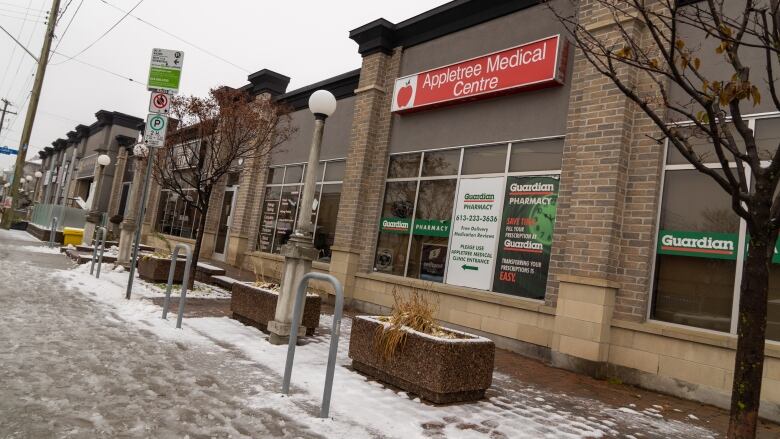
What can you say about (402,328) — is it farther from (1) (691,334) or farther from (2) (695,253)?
(2) (695,253)

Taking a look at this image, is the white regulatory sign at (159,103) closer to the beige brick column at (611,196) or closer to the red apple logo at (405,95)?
the red apple logo at (405,95)

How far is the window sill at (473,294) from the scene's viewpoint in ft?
25.4

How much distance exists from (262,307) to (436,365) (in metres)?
3.48

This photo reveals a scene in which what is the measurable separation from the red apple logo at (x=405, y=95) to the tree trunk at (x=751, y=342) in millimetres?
8435

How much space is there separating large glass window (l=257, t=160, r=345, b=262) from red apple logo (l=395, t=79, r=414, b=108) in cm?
275

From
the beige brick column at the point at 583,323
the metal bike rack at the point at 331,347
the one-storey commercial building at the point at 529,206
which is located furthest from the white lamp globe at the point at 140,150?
the beige brick column at the point at 583,323

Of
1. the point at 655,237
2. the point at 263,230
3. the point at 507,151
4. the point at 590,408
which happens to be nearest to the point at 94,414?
the point at 590,408

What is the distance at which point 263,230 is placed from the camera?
16.0m

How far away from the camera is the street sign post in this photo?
833 centimetres

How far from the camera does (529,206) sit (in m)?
8.40

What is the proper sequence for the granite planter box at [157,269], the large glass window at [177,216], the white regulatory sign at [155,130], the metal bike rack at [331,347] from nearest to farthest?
1. the metal bike rack at [331,347]
2. the white regulatory sign at [155,130]
3. the granite planter box at [157,269]
4. the large glass window at [177,216]

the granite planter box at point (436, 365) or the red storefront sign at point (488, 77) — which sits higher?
the red storefront sign at point (488, 77)

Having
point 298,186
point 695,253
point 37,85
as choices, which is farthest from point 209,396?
point 37,85

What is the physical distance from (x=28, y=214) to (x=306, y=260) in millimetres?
34083
